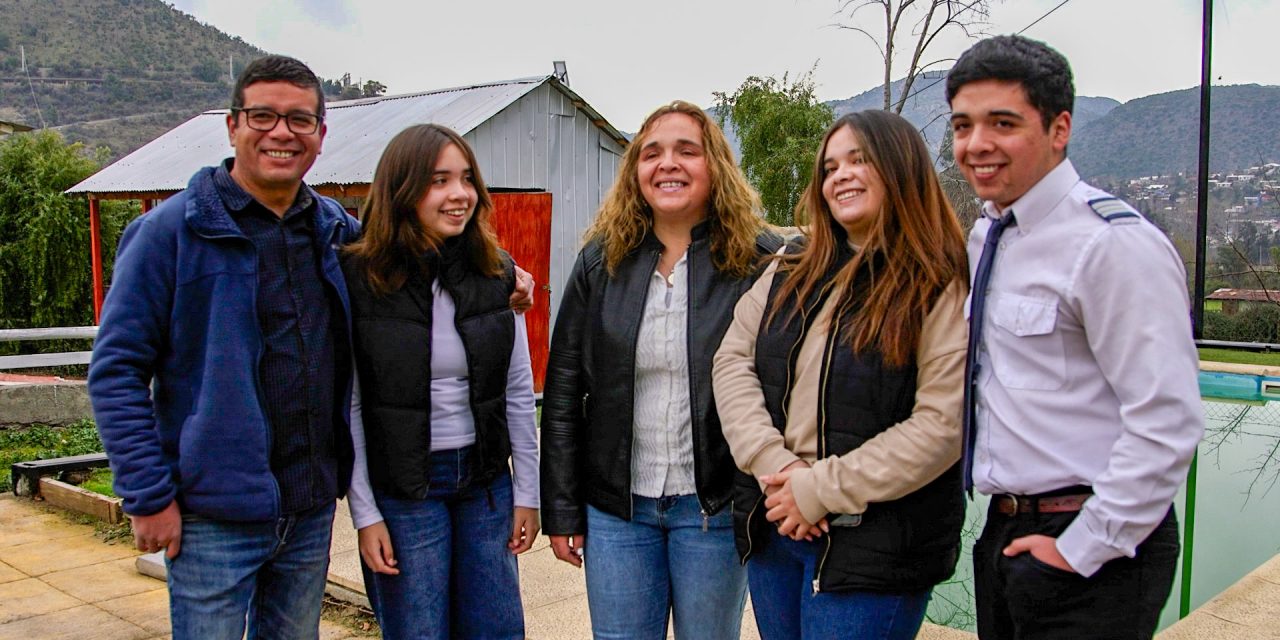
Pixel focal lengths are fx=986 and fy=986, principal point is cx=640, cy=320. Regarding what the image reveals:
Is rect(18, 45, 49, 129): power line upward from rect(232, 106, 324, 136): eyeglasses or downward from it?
upward

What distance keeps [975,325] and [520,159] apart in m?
7.89

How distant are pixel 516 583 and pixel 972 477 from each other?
51.1 inches

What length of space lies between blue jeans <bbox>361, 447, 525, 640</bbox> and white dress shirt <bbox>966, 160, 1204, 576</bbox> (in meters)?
1.27

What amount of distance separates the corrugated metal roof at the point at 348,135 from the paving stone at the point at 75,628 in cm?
440

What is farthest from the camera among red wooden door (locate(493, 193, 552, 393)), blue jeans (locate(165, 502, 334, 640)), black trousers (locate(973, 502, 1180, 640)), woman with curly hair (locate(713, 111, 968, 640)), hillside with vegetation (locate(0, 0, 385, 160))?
hillside with vegetation (locate(0, 0, 385, 160))

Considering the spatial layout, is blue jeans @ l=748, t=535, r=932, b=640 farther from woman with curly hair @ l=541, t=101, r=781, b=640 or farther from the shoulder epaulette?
the shoulder epaulette

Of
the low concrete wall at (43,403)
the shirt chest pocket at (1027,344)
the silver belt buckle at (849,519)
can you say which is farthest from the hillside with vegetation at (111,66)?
the shirt chest pocket at (1027,344)

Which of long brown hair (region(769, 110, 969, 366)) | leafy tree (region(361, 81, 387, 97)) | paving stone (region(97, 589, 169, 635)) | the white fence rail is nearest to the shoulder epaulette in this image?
long brown hair (region(769, 110, 969, 366))

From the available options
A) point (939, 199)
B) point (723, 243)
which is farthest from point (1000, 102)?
point (723, 243)

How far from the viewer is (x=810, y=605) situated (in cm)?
210

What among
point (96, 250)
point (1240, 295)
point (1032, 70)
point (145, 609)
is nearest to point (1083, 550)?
point (1032, 70)

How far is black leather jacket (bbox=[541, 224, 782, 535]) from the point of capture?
239cm

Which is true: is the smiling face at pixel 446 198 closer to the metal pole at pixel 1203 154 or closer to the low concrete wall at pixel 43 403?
→ the metal pole at pixel 1203 154

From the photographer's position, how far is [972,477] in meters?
1.94
